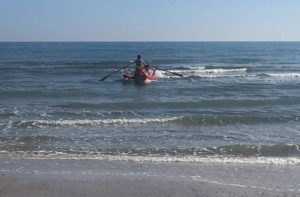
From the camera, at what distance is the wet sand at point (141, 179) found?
28.6 ft

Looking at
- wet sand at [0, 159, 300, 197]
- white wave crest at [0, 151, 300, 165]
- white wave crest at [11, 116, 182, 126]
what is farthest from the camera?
white wave crest at [11, 116, 182, 126]

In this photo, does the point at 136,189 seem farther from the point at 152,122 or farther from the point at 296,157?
the point at 152,122

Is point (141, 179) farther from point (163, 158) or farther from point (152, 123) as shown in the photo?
point (152, 123)

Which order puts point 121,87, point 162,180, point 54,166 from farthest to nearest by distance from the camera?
point 121,87 → point 54,166 → point 162,180

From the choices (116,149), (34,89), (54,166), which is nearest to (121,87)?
(34,89)

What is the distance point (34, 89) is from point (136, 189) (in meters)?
18.4

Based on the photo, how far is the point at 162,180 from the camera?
31.2 feet

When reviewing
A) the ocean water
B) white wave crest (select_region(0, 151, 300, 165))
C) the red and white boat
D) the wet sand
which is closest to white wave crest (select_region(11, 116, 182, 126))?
the ocean water

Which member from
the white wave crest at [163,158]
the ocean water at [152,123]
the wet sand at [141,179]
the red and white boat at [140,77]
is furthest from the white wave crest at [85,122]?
the red and white boat at [140,77]

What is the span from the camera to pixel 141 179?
9.59 metres

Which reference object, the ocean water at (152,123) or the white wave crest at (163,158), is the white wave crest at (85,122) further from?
the white wave crest at (163,158)

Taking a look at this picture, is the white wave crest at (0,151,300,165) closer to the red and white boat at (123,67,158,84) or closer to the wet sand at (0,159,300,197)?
the wet sand at (0,159,300,197)

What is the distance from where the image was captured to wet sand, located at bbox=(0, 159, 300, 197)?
872 centimetres

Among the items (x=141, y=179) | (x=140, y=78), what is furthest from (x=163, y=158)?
(x=140, y=78)
